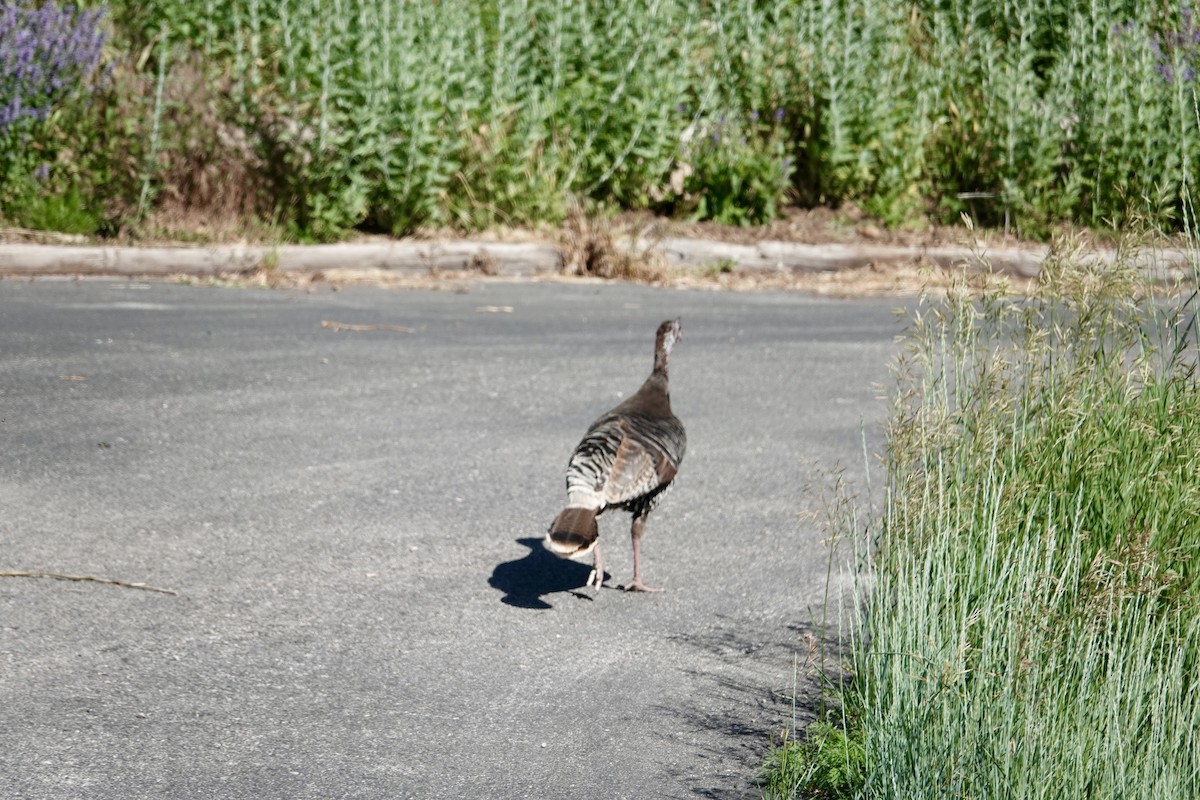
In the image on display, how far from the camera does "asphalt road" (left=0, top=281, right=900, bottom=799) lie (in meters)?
4.07

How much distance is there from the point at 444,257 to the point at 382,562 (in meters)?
7.81

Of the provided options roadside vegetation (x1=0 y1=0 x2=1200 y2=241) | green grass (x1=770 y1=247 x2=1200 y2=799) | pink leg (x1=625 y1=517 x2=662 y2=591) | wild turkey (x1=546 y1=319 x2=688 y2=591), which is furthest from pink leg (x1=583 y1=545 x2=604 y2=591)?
roadside vegetation (x1=0 y1=0 x2=1200 y2=241)

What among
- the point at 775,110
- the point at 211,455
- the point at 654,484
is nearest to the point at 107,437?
the point at 211,455

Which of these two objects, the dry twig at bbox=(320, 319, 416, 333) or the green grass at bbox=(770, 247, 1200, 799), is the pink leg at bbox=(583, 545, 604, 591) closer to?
the green grass at bbox=(770, 247, 1200, 799)

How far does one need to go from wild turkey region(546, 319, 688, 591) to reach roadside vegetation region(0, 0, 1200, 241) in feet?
25.6

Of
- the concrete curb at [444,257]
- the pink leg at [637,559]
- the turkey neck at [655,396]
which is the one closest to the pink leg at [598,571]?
the pink leg at [637,559]

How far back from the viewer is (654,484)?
5.50m

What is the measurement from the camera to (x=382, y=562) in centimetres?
568

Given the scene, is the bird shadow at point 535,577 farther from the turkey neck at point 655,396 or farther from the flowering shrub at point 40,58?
the flowering shrub at point 40,58

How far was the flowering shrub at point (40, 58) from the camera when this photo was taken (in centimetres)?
1269

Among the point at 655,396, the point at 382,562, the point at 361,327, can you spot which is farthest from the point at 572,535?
the point at 361,327

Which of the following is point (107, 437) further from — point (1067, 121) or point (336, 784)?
point (1067, 121)

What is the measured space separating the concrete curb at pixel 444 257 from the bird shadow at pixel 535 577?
6794mm

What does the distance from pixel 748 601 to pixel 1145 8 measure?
482 inches
